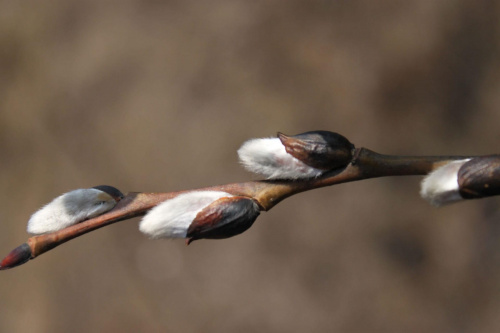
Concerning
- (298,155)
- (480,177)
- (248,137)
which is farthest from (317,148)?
(248,137)

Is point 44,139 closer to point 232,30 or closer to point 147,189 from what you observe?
point 147,189

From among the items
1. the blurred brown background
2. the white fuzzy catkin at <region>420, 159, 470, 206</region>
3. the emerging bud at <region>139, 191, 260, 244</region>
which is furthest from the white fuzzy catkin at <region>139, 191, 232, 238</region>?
the blurred brown background

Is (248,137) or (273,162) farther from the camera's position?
(248,137)

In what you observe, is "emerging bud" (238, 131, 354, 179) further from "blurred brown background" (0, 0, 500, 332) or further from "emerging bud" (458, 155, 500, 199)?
"blurred brown background" (0, 0, 500, 332)

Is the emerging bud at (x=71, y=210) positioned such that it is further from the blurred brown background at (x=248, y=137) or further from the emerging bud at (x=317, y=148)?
the blurred brown background at (x=248, y=137)

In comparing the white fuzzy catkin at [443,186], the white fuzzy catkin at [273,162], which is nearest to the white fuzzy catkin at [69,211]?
the white fuzzy catkin at [273,162]

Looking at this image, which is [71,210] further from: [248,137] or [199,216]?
[248,137]
